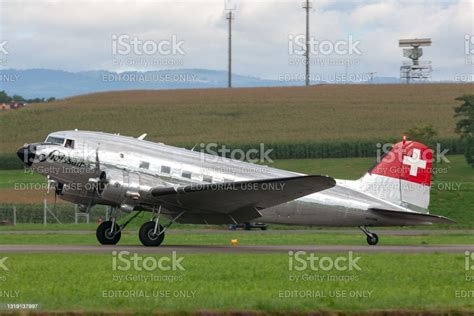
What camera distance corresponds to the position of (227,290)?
60.2 feet

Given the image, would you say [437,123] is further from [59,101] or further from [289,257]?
[289,257]

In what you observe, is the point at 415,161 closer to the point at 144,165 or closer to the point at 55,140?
the point at 144,165

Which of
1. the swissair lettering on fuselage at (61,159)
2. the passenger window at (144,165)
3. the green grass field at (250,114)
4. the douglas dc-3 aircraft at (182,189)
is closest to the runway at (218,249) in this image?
the douglas dc-3 aircraft at (182,189)

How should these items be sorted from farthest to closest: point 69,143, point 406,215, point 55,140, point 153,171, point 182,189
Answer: point 406,215 < point 55,140 < point 69,143 < point 153,171 < point 182,189

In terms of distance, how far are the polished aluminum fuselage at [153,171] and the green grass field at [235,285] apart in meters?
4.48

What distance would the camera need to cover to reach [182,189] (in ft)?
93.0

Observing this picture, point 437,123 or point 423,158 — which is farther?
point 437,123

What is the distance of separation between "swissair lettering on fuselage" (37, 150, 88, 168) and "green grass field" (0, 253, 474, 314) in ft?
15.3

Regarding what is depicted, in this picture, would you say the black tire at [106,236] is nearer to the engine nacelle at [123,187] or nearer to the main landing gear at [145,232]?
the main landing gear at [145,232]

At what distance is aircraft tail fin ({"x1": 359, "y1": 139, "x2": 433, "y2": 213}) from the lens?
108 ft

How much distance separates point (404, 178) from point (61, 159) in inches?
467

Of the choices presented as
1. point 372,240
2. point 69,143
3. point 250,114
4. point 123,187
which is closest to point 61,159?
point 69,143

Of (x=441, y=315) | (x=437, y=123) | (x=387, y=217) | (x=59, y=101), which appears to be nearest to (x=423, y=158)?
(x=387, y=217)

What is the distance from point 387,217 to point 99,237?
9778 millimetres
